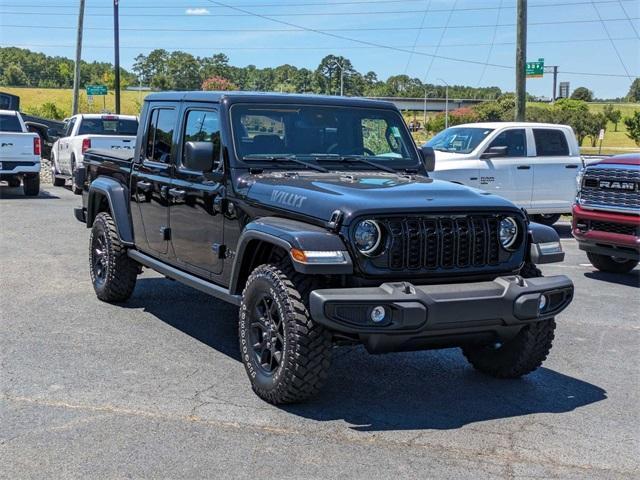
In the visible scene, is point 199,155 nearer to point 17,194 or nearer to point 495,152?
point 495,152

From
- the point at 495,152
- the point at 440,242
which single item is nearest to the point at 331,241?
the point at 440,242

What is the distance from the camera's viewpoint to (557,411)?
5.18 metres

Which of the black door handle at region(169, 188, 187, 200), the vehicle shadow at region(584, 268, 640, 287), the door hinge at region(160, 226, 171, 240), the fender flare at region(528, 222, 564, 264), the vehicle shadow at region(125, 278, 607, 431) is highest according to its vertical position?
the black door handle at region(169, 188, 187, 200)

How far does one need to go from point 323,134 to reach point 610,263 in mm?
5536

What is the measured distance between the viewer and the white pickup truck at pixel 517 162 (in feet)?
44.7

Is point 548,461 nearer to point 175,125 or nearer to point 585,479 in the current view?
point 585,479

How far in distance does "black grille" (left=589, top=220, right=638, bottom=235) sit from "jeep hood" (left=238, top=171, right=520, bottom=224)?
4.41m

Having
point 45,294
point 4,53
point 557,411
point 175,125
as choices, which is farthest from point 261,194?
point 4,53

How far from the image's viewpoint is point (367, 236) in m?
4.87

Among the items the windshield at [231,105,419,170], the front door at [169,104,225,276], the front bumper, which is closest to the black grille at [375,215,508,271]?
the front bumper

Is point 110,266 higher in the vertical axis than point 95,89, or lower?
lower

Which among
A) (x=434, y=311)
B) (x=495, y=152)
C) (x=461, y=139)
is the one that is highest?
(x=461, y=139)

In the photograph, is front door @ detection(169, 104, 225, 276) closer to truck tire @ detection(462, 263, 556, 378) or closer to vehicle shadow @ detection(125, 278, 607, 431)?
vehicle shadow @ detection(125, 278, 607, 431)

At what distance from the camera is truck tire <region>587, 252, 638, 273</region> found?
10.3 metres
